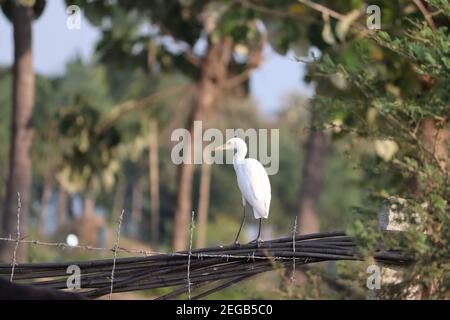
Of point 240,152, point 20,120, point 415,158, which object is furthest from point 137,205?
point 240,152

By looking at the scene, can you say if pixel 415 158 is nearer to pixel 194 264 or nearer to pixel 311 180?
pixel 194 264

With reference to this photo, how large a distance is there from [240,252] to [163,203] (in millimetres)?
54810

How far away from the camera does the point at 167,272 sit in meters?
7.91

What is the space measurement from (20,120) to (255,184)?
11.0 metres

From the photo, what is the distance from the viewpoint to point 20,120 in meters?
18.5

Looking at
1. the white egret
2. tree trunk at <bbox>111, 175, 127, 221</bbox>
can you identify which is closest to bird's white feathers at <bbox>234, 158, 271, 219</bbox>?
the white egret

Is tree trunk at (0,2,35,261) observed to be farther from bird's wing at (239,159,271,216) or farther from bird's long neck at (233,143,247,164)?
bird's wing at (239,159,271,216)

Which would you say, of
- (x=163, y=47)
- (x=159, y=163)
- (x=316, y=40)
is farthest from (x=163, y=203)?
(x=316, y=40)

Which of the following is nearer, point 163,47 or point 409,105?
point 409,105

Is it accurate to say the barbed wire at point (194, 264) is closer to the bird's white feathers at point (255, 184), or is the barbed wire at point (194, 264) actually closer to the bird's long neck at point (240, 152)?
the bird's white feathers at point (255, 184)

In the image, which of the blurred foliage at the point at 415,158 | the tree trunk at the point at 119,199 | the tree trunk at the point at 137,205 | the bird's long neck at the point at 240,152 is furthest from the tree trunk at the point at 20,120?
the tree trunk at the point at 137,205

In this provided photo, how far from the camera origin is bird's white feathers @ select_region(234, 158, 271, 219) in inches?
317

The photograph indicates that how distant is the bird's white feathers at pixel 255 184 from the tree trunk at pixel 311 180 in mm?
14365
